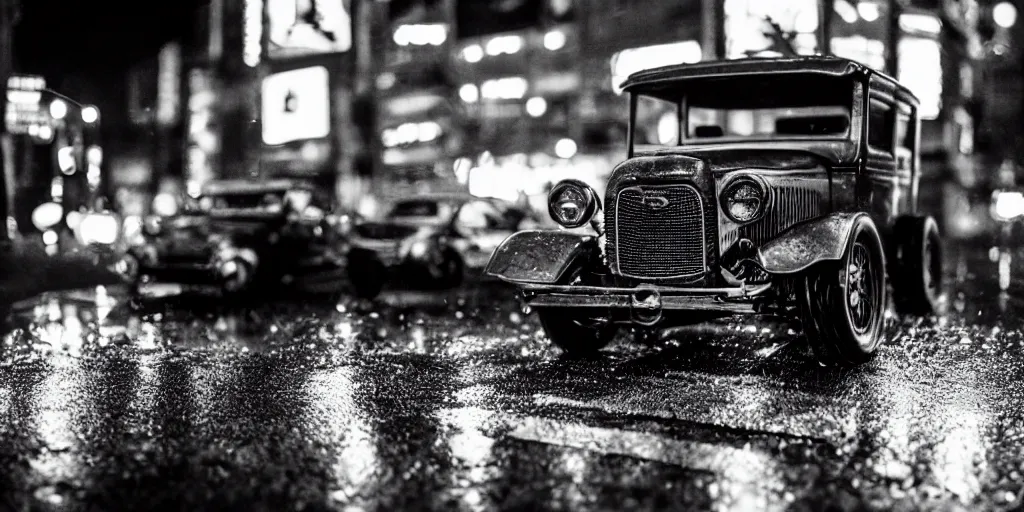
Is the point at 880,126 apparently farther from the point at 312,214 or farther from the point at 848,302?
the point at 312,214

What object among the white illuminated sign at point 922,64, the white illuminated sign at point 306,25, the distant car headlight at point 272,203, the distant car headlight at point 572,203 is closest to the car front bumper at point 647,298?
the distant car headlight at point 572,203

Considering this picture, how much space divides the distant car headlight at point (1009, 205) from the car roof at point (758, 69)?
2671cm

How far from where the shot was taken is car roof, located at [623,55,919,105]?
7648 mm

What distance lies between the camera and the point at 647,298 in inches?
262

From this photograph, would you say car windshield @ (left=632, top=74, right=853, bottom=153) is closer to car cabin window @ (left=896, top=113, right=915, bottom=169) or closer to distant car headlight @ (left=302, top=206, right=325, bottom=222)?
car cabin window @ (left=896, top=113, right=915, bottom=169)

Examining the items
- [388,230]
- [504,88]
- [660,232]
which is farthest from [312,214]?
[504,88]

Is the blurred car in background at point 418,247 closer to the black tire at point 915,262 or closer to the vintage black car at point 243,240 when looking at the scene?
the vintage black car at point 243,240

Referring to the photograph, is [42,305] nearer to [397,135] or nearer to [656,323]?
[656,323]

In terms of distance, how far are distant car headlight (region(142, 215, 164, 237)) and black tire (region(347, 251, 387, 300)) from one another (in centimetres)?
255

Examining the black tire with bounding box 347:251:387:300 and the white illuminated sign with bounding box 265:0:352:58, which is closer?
the black tire with bounding box 347:251:387:300

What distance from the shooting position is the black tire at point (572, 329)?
7.51 m

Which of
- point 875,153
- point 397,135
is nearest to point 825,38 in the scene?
point 875,153

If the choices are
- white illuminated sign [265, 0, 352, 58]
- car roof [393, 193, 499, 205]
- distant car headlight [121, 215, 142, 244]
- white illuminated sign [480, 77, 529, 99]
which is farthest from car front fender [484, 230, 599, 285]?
white illuminated sign [480, 77, 529, 99]

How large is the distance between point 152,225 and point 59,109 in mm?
10074
